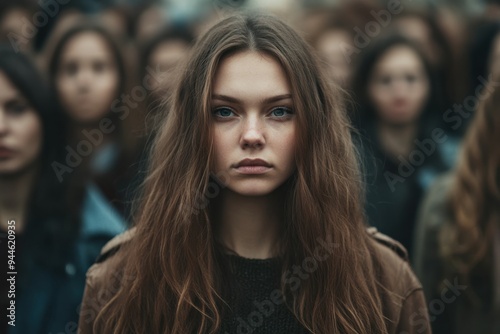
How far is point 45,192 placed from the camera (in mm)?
3967

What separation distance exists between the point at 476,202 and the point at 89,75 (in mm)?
2572

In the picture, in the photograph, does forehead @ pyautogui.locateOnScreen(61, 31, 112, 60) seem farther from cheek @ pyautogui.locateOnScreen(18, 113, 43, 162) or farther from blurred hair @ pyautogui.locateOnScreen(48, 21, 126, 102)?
cheek @ pyautogui.locateOnScreen(18, 113, 43, 162)

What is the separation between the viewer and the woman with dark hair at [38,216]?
373 cm

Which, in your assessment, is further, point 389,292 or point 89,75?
point 89,75

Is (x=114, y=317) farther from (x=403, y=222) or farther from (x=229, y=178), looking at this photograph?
(x=403, y=222)

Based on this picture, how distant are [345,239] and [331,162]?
272 millimetres

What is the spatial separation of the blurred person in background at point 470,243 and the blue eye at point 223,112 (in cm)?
201

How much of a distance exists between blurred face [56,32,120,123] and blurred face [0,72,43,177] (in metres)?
0.96

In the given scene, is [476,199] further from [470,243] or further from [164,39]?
[164,39]

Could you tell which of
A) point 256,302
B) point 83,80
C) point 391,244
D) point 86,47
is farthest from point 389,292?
point 86,47

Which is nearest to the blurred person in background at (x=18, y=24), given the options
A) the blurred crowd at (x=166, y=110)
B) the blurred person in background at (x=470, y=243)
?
the blurred crowd at (x=166, y=110)

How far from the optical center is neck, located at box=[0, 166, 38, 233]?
3.85 meters

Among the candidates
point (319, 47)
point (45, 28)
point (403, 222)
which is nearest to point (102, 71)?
point (45, 28)

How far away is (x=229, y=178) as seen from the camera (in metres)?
2.57
